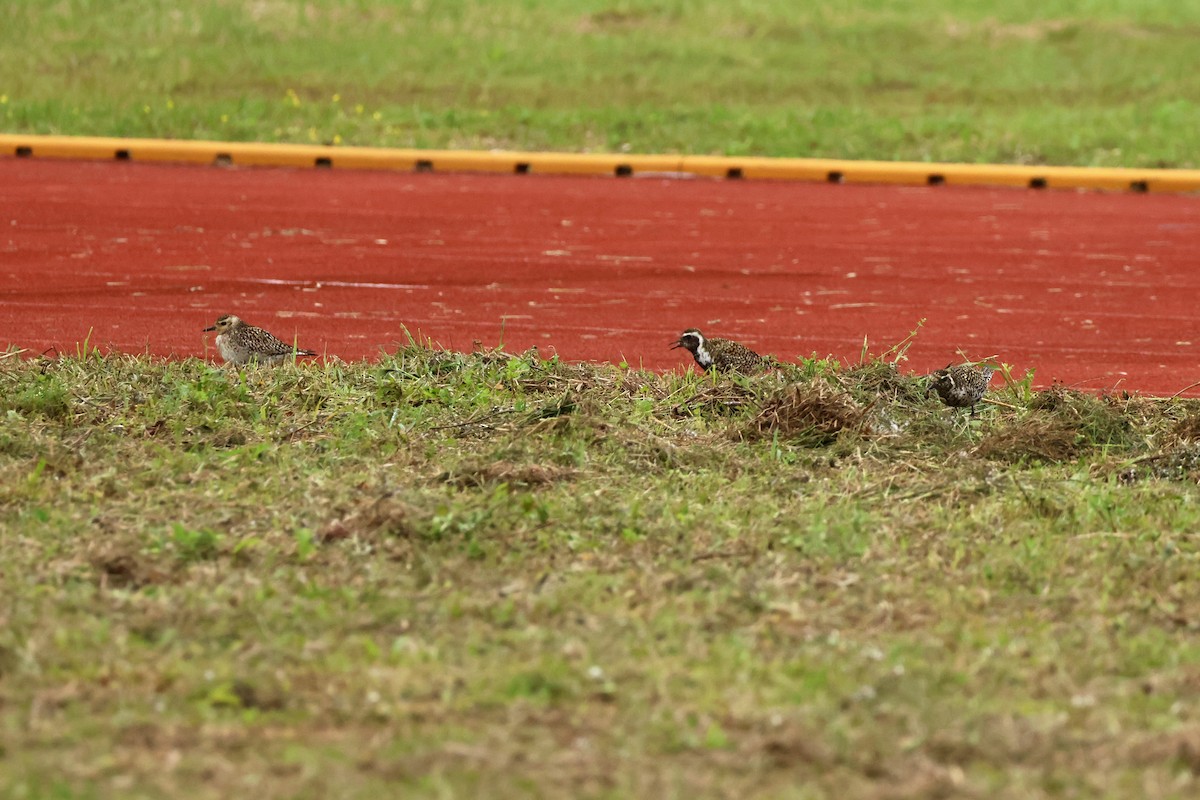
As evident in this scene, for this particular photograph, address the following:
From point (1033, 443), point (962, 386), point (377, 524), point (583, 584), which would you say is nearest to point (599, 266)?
point (962, 386)

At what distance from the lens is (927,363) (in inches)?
413

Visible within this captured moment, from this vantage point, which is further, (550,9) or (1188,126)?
(550,9)

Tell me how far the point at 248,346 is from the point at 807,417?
303 cm

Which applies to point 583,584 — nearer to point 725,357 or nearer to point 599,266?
point 725,357

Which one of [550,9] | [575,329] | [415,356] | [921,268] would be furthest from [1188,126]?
[415,356]

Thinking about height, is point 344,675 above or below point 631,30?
below

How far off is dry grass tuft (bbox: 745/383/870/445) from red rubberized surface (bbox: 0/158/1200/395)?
7.16ft

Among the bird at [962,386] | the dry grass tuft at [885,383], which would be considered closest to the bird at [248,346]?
the dry grass tuft at [885,383]

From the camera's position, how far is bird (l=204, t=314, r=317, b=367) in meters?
9.45

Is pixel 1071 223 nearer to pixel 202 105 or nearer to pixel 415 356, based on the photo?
pixel 415 356

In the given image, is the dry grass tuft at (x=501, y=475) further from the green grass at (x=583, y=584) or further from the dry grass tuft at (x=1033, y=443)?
the dry grass tuft at (x=1033, y=443)

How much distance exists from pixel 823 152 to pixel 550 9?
9.74 meters

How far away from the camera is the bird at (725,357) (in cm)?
923

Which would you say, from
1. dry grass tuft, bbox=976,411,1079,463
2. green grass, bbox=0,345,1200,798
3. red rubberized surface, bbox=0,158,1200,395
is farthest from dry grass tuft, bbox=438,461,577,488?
red rubberized surface, bbox=0,158,1200,395
